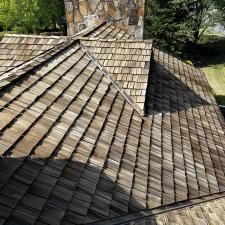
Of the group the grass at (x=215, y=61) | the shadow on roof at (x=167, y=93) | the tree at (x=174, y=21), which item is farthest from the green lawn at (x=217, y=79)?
the shadow on roof at (x=167, y=93)

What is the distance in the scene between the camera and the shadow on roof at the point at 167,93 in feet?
28.0

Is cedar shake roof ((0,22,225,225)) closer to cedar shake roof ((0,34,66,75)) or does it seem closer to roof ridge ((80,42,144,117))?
roof ridge ((80,42,144,117))

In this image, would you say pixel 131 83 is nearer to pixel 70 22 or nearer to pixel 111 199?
pixel 111 199

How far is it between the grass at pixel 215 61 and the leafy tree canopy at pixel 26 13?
1682 cm

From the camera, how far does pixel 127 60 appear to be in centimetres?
Answer: 861

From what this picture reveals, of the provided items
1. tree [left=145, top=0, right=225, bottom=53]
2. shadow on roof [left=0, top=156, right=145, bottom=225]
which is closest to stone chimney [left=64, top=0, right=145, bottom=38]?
shadow on roof [left=0, top=156, right=145, bottom=225]

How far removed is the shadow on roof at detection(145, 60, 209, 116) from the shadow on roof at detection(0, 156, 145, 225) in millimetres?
3140

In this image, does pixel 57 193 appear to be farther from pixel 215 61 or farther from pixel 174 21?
pixel 215 61

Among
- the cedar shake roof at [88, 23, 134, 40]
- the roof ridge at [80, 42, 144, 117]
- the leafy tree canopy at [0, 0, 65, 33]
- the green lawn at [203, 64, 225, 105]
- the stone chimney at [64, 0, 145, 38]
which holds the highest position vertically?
the stone chimney at [64, 0, 145, 38]

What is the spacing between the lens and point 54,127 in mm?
5758

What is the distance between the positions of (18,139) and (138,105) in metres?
3.52

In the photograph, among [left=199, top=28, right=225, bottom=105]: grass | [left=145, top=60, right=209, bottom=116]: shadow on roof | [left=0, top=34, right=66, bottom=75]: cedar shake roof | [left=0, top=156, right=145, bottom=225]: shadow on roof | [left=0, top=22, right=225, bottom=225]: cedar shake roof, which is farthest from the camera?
[left=199, top=28, right=225, bottom=105]: grass

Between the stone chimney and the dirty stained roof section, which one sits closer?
the dirty stained roof section

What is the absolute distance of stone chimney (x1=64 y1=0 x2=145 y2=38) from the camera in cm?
1139
